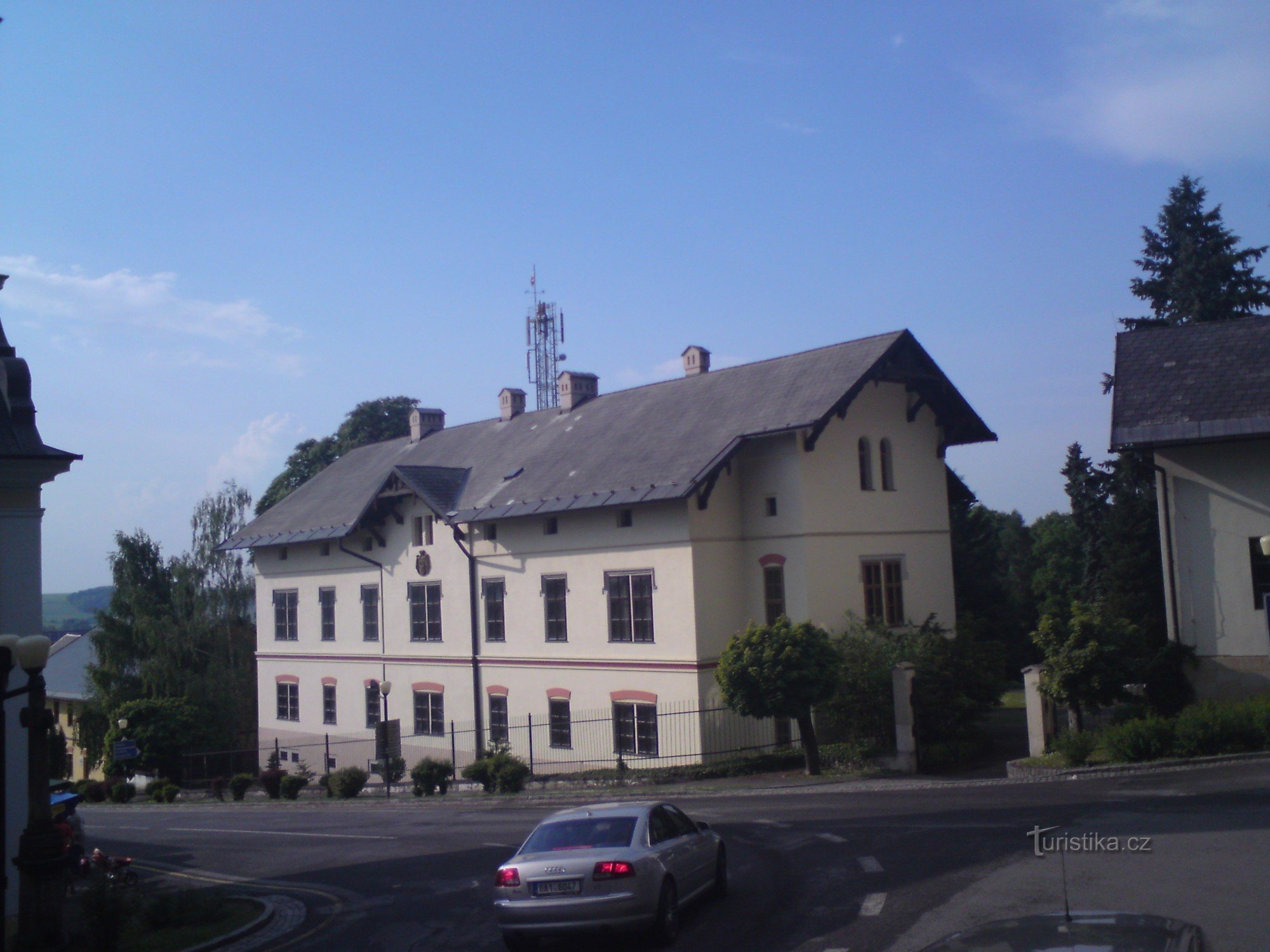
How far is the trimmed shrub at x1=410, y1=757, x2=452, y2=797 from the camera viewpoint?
98.4 feet

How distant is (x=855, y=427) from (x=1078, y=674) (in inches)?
407

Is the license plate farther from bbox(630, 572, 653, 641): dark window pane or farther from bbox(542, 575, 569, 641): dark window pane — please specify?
bbox(542, 575, 569, 641): dark window pane

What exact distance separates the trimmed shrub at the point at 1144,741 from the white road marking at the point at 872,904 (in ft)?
36.2

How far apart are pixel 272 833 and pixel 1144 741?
17720mm

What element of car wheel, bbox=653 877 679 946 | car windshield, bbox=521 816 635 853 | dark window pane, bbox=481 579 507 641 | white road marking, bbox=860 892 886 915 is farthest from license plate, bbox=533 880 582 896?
dark window pane, bbox=481 579 507 641

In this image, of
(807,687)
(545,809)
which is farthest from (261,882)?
(807,687)

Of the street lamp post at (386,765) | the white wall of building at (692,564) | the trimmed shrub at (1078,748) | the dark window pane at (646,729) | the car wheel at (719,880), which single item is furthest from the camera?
the street lamp post at (386,765)

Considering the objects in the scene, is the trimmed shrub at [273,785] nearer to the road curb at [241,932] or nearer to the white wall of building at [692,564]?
the white wall of building at [692,564]

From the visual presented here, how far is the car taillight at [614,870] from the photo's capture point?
1018cm

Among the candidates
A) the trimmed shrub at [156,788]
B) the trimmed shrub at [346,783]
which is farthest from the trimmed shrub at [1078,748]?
the trimmed shrub at [156,788]

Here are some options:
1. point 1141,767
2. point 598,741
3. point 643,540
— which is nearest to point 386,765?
point 598,741

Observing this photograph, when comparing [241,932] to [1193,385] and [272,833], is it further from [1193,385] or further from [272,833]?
[1193,385]

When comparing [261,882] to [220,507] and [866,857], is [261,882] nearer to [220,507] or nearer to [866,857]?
[866,857]

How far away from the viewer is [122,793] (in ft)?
128
